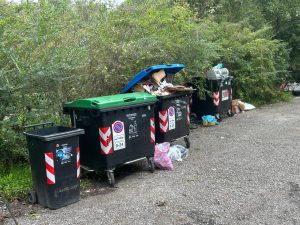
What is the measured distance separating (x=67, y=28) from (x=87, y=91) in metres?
1.19

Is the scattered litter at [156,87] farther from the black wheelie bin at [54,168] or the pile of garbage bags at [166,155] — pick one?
the black wheelie bin at [54,168]

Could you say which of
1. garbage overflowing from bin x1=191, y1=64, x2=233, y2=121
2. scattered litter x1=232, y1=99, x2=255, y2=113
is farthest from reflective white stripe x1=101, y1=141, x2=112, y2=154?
scattered litter x1=232, y1=99, x2=255, y2=113

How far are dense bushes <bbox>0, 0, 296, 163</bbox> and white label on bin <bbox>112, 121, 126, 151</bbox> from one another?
1.11 m

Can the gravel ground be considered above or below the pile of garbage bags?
below

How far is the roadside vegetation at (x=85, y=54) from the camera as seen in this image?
18.8 feet

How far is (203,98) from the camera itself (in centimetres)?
1027

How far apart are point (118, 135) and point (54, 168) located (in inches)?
47.1

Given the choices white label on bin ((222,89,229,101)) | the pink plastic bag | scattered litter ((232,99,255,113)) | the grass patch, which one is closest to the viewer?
the grass patch

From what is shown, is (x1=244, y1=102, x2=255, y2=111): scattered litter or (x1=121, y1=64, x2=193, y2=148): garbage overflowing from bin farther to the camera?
(x1=244, y1=102, x2=255, y2=111): scattered litter

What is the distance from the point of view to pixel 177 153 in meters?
6.88

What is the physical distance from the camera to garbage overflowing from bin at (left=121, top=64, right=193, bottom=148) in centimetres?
698

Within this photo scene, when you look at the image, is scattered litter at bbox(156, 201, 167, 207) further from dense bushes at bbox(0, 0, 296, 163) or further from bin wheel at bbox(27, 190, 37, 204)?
dense bushes at bbox(0, 0, 296, 163)

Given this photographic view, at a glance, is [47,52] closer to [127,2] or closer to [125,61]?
[125,61]

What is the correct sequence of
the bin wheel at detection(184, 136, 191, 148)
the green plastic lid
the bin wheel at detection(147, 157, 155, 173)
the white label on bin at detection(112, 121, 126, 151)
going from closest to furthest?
the green plastic lid
the white label on bin at detection(112, 121, 126, 151)
the bin wheel at detection(147, 157, 155, 173)
the bin wheel at detection(184, 136, 191, 148)
